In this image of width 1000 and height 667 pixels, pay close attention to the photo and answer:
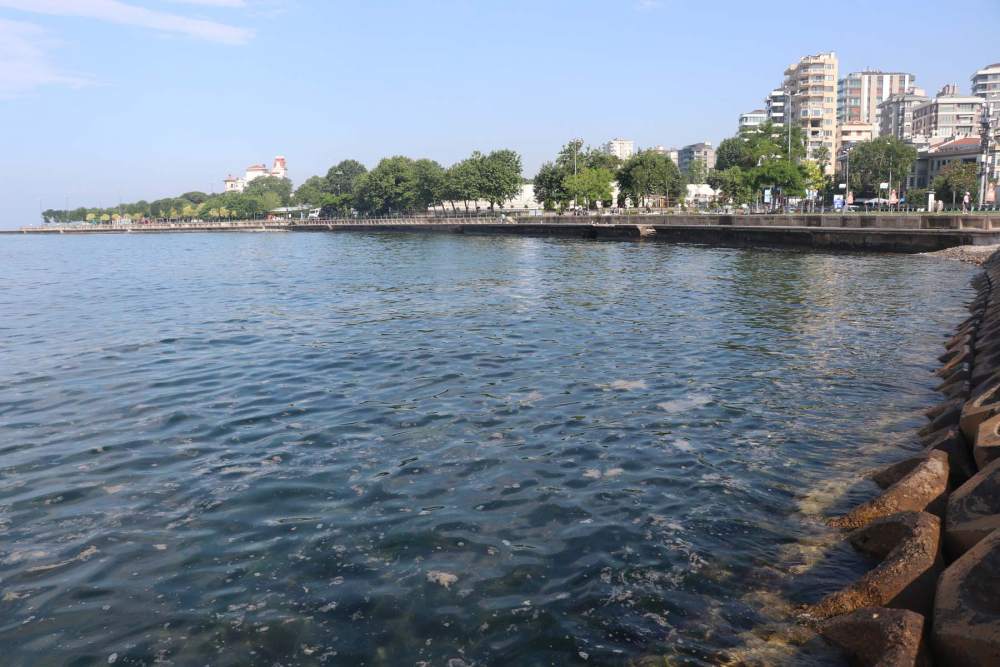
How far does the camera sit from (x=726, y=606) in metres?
5.17

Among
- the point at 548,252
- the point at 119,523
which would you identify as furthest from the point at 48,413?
the point at 548,252

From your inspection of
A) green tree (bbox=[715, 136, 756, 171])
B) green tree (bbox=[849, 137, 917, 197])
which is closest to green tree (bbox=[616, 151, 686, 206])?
green tree (bbox=[849, 137, 917, 197])

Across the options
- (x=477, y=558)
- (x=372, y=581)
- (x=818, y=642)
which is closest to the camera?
(x=818, y=642)

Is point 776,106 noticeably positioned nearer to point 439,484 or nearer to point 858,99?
point 858,99

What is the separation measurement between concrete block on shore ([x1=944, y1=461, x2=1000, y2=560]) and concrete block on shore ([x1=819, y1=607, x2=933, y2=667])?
2.95 ft

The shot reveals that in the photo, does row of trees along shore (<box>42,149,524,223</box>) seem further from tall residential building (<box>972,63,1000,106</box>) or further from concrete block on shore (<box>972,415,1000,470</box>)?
tall residential building (<box>972,63,1000,106</box>)

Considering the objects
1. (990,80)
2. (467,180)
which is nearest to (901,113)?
(990,80)

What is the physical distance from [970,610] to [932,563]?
0.71 meters

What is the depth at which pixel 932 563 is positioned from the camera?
4449 mm

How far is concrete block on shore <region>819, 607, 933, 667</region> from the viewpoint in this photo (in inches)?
147

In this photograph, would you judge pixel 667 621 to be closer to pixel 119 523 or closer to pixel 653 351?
pixel 119 523

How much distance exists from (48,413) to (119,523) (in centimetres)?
525

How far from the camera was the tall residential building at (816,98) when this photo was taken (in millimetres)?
136000

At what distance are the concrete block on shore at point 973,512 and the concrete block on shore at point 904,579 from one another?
0.12 m
